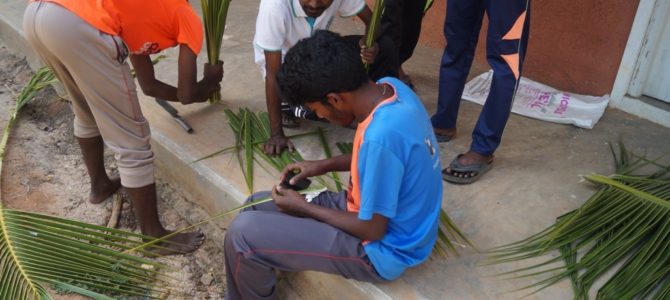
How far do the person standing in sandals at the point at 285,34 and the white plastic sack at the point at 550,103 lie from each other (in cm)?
80

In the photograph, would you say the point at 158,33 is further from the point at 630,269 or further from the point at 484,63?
the point at 484,63

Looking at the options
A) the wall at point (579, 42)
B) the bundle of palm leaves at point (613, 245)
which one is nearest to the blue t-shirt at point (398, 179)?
the bundle of palm leaves at point (613, 245)

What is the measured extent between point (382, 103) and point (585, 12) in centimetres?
208

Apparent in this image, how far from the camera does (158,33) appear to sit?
222 cm

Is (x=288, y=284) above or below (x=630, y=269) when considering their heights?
below

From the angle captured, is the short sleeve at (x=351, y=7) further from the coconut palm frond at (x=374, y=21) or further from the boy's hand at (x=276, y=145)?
the boy's hand at (x=276, y=145)

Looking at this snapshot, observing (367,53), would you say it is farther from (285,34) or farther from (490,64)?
(490,64)

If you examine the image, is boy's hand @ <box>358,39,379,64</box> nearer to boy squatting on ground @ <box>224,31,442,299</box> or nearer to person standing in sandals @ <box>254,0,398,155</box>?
person standing in sandals @ <box>254,0,398,155</box>

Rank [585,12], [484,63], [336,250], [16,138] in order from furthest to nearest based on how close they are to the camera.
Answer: [484,63] < [16,138] < [585,12] < [336,250]

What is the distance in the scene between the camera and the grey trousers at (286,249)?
1853 millimetres

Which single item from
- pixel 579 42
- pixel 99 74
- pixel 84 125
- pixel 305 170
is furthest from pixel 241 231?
pixel 579 42

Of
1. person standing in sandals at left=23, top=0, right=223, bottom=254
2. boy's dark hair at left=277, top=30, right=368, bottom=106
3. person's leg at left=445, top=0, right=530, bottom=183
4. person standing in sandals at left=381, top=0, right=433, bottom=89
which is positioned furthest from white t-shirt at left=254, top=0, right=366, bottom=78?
boy's dark hair at left=277, top=30, right=368, bottom=106

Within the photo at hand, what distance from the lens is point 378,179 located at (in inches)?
64.2

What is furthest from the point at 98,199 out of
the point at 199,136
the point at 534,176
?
the point at 534,176
